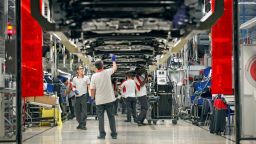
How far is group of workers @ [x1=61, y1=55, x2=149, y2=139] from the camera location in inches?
364

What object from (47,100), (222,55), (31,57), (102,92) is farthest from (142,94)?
A: (31,57)

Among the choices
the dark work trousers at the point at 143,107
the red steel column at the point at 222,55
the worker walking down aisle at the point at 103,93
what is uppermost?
the red steel column at the point at 222,55

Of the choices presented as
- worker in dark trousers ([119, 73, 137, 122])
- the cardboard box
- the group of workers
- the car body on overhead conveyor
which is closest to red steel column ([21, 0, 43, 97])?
the group of workers

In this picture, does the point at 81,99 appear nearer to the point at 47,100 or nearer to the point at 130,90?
the point at 130,90

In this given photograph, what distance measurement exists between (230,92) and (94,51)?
2221 millimetres

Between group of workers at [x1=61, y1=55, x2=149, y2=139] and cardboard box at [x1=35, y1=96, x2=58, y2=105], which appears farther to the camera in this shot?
cardboard box at [x1=35, y1=96, x2=58, y2=105]

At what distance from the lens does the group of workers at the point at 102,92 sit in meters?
9.25

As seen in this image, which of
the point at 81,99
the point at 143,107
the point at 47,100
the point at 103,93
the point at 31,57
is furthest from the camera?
the point at 47,100

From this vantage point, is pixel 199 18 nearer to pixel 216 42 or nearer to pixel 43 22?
pixel 43 22

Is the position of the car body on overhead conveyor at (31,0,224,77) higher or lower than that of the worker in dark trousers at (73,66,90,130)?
higher

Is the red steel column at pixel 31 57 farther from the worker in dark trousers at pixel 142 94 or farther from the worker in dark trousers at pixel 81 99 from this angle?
the worker in dark trousers at pixel 142 94

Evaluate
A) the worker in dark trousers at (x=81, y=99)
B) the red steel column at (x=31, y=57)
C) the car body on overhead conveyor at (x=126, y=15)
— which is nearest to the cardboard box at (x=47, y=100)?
the worker in dark trousers at (x=81, y=99)

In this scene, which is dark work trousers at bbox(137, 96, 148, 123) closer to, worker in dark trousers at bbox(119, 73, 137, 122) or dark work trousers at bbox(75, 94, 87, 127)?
worker in dark trousers at bbox(119, 73, 137, 122)

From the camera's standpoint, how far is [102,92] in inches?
365
